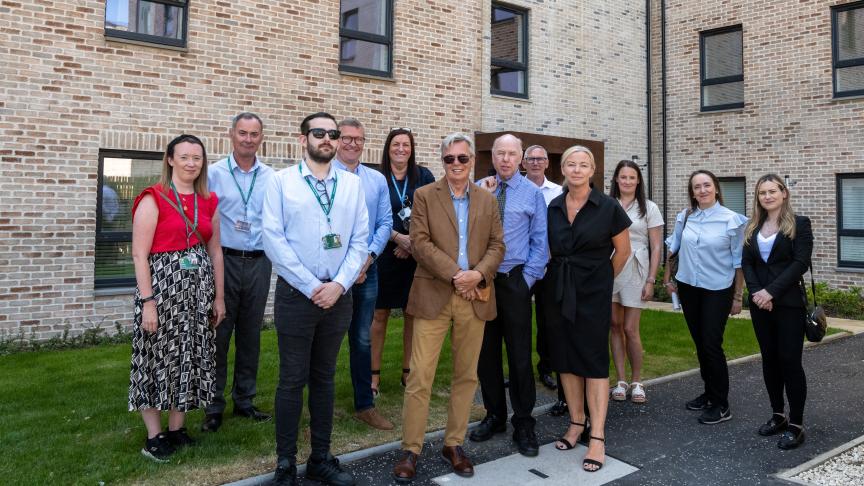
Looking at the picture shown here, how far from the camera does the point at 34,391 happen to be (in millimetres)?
5457

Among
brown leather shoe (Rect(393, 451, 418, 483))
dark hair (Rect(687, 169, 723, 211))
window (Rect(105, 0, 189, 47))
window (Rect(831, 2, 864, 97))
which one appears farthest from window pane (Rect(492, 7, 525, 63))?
brown leather shoe (Rect(393, 451, 418, 483))

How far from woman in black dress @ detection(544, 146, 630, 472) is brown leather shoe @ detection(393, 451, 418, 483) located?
3.78 feet

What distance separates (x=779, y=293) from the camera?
4.42 m

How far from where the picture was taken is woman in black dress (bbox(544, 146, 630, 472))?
4.19 meters

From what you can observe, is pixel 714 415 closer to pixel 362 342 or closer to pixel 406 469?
pixel 406 469

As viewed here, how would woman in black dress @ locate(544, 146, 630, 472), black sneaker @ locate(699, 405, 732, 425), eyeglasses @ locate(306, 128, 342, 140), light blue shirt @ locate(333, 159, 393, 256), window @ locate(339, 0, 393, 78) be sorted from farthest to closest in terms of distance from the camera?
window @ locate(339, 0, 393, 78) < black sneaker @ locate(699, 405, 732, 425) < light blue shirt @ locate(333, 159, 393, 256) < woman in black dress @ locate(544, 146, 630, 472) < eyeglasses @ locate(306, 128, 342, 140)

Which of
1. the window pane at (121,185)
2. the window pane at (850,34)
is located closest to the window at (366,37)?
the window pane at (121,185)

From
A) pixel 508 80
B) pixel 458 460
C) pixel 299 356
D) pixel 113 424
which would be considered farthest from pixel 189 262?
pixel 508 80

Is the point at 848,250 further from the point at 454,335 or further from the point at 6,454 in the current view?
the point at 6,454

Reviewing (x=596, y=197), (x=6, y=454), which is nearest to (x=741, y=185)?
(x=596, y=197)

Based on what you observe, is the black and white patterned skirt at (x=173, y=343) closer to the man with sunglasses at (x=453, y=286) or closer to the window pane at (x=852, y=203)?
the man with sunglasses at (x=453, y=286)

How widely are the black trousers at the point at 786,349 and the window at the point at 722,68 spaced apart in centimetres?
1035

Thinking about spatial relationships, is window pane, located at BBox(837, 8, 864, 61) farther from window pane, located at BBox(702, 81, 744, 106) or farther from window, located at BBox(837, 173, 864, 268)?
window, located at BBox(837, 173, 864, 268)

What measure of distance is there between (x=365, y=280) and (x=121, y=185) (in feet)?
16.2
